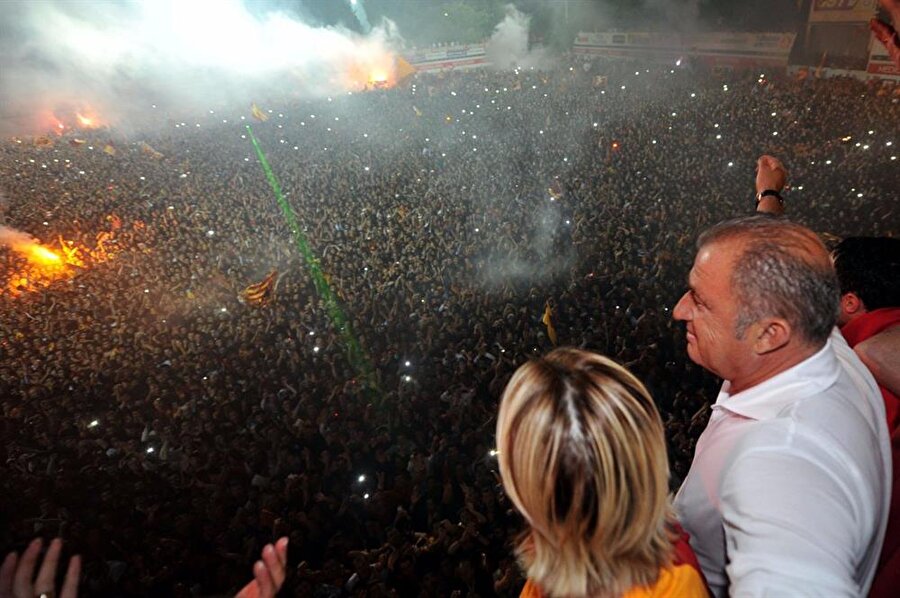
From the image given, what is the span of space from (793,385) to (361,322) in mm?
5565

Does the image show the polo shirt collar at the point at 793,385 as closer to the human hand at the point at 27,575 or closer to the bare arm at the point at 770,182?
the bare arm at the point at 770,182

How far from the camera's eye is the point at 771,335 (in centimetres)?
138

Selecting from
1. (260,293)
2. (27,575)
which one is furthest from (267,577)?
(260,293)

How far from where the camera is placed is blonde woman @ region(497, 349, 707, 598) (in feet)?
3.35

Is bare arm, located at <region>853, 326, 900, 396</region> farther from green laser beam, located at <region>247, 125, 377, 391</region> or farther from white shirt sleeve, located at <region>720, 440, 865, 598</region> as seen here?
green laser beam, located at <region>247, 125, 377, 391</region>

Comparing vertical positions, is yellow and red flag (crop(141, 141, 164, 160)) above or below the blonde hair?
above

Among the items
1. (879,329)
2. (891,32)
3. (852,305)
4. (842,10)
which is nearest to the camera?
(891,32)

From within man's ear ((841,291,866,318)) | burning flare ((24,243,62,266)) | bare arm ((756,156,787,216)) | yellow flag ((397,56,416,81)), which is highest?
yellow flag ((397,56,416,81))

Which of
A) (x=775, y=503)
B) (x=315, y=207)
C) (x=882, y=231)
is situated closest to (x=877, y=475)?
(x=775, y=503)

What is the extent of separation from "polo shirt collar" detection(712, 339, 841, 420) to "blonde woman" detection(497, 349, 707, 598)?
420mm

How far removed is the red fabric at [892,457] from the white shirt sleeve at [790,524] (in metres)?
0.69

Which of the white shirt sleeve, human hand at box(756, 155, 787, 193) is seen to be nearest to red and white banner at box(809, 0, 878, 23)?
human hand at box(756, 155, 787, 193)

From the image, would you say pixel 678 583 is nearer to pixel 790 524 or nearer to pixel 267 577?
pixel 790 524

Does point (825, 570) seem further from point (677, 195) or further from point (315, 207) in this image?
point (315, 207)
